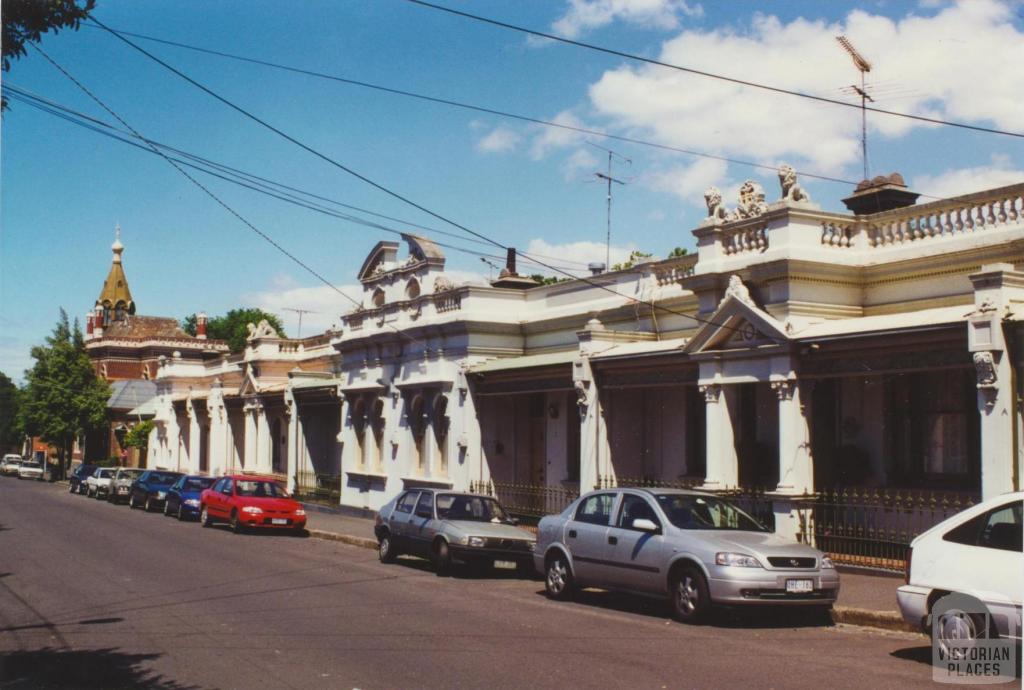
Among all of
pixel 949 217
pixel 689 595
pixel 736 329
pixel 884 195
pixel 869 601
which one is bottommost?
pixel 869 601

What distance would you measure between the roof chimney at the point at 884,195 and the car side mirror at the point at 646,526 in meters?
9.26

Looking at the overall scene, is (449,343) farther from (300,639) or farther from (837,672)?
(837,672)

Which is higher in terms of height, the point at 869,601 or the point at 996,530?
the point at 996,530

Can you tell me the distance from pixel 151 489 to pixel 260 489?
9599mm

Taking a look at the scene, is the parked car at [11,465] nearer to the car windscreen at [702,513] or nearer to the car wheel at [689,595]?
the car windscreen at [702,513]

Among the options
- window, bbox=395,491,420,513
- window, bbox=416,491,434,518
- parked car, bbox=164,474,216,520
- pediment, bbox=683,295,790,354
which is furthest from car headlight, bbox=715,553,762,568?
parked car, bbox=164,474,216,520

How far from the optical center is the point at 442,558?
18281mm

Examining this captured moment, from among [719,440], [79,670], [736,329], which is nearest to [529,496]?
[719,440]

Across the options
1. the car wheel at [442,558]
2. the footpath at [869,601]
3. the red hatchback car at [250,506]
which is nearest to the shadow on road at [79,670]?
the footpath at [869,601]

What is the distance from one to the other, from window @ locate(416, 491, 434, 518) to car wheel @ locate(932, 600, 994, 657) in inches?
416

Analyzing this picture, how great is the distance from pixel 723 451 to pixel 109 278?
92788 mm

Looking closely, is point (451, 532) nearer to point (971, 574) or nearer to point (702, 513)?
point (702, 513)

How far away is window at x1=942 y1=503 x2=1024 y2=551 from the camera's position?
31.6 ft

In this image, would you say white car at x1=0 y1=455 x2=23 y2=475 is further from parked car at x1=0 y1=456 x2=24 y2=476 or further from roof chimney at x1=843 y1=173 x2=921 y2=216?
roof chimney at x1=843 y1=173 x2=921 y2=216
